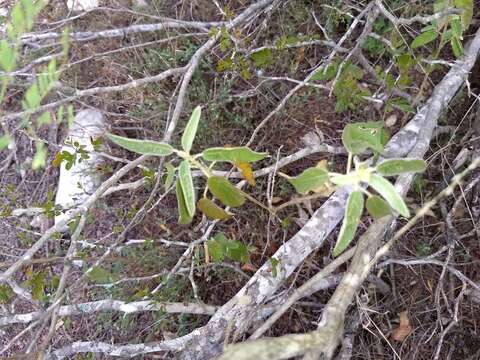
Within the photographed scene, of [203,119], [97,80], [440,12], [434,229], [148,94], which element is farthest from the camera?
[97,80]

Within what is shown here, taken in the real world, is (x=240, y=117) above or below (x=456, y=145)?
above

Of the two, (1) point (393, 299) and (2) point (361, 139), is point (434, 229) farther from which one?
(2) point (361, 139)

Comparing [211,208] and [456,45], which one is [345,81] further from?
[211,208]

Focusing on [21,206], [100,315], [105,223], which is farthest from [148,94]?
[100,315]

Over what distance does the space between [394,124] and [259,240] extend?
71 cm

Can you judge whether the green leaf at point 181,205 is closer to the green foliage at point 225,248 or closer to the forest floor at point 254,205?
the green foliage at point 225,248

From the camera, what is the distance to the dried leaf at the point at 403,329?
5.86 feet

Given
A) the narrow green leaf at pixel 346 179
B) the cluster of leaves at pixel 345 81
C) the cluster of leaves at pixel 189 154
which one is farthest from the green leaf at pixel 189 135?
the cluster of leaves at pixel 345 81

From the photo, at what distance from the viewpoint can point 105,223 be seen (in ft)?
7.70

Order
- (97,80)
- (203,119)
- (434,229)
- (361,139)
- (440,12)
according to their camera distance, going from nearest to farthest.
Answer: (361,139), (440,12), (434,229), (203,119), (97,80)

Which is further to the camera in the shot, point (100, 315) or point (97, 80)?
point (97, 80)

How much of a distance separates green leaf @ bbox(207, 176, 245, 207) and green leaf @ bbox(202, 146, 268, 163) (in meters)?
0.09

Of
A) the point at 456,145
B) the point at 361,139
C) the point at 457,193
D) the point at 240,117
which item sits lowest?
the point at 457,193

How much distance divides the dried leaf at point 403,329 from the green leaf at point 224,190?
0.98 m
